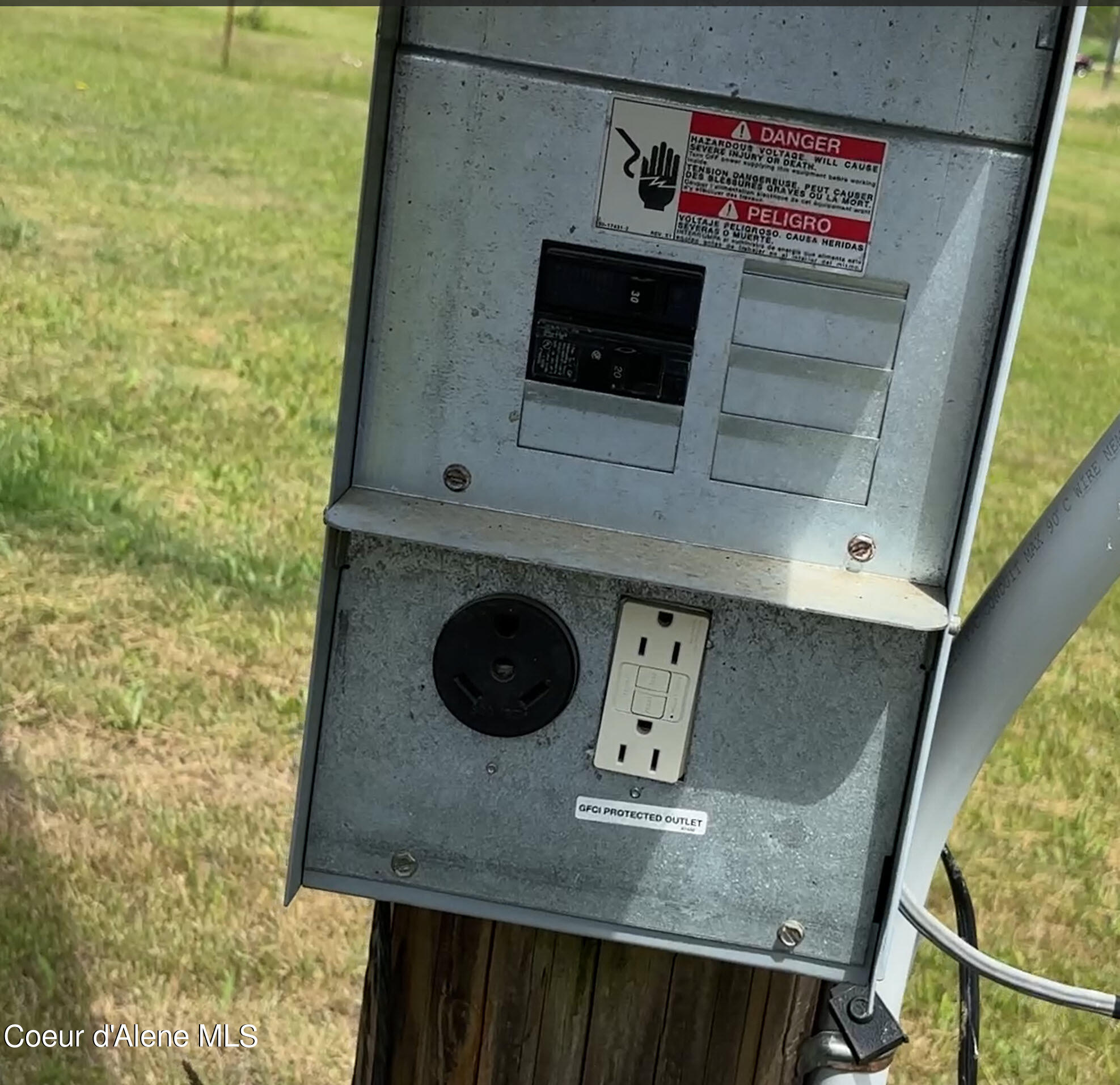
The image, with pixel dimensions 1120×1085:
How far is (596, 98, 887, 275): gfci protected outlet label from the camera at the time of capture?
130 cm

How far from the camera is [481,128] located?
1.31 m

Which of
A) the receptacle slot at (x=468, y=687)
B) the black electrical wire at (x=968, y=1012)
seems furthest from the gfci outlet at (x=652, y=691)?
the black electrical wire at (x=968, y=1012)

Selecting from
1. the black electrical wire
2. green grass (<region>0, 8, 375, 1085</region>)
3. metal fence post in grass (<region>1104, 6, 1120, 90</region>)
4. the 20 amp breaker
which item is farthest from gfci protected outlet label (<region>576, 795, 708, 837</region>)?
metal fence post in grass (<region>1104, 6, 1120, 90</region>)

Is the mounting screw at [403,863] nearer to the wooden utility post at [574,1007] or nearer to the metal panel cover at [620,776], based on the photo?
the metal panel cover at [620,776]

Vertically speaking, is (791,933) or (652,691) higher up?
(652,691)

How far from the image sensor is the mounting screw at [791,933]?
4.76 ft

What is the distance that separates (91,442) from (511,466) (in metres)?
4.10

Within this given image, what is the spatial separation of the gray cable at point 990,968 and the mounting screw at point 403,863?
0.51 m

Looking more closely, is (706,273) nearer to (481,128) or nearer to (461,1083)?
(481,128)

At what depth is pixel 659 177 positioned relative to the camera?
1314 millimetres

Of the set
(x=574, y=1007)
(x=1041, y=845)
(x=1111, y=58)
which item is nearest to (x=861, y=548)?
(x=574, y=1007)

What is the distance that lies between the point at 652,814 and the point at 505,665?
0.69 feet

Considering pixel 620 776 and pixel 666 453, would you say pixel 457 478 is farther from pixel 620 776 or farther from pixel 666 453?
pixel 620 776

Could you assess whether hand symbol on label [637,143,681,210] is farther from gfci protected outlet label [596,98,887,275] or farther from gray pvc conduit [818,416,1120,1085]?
gray pvc conduit [818,416,1120,1085]
